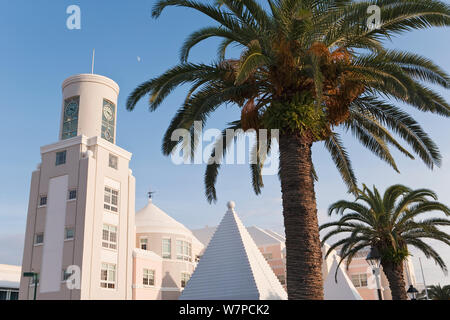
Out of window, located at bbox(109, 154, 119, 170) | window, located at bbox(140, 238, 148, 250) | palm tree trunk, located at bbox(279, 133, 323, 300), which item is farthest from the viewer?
window, located at bbox(140, 238, 148, 250)

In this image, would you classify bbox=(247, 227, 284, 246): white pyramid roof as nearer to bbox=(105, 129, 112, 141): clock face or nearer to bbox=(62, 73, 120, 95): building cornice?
bbox=(105, 129, 112, 141): clock face

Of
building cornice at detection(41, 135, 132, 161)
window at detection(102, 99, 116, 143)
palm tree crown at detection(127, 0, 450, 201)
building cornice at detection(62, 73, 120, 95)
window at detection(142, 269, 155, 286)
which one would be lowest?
window at detection(142, 269, 155, 286)

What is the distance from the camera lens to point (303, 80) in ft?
42.4

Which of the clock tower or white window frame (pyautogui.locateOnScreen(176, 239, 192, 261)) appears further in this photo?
white window frame (pyautogui.locateOnScreen(176, 239, 192, 261))

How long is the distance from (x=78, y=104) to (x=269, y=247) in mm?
29414

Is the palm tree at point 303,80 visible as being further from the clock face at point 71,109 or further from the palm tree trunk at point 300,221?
the clock face at point 71,109

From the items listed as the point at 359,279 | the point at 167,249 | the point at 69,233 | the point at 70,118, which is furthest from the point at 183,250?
the point at 359,279

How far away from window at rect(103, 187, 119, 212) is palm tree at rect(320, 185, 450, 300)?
16.5 meters

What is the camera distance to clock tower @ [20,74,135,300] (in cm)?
3080

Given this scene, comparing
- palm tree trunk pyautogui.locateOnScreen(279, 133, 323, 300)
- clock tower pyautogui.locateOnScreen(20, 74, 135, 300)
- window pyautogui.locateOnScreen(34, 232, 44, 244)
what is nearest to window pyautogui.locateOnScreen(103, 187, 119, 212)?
clock tower pyautogui.locateOnScreen(20, 74, 135, 300)

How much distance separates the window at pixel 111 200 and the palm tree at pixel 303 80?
68.0ft

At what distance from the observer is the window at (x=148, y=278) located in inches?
1443

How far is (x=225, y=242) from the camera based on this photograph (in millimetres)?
19297

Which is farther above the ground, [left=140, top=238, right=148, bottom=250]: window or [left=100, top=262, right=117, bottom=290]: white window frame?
[left=140, top=238, right=148, bottom=250]: window
